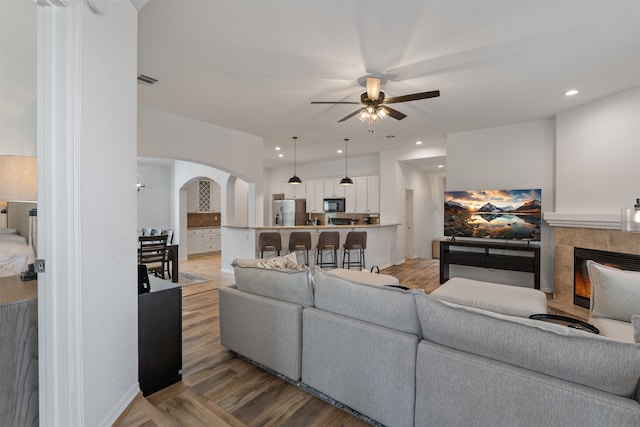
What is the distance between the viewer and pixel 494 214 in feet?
16.8

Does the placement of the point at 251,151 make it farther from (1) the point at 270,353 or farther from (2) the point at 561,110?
(2) the point at 561,110

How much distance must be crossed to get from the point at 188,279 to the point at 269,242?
1856 millimetres

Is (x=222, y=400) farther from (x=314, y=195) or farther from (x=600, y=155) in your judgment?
(x=314, y=195)

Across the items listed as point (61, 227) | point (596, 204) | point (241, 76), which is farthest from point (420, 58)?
point (596, 204)

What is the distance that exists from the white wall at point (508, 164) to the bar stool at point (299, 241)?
2923 mm

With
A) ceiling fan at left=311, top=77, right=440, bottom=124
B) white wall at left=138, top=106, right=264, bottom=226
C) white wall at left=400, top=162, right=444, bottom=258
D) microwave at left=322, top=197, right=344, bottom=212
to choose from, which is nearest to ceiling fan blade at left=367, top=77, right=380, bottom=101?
ceiling fan at left=311, top=77, right=440, bottom=124

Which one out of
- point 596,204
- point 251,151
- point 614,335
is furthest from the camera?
point 251,151

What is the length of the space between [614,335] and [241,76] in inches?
158

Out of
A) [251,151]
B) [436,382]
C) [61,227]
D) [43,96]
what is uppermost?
[251,151]

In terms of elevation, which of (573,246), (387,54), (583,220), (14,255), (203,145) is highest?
(387,54)

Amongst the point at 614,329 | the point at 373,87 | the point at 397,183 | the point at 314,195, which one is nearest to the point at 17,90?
the point at 373,87

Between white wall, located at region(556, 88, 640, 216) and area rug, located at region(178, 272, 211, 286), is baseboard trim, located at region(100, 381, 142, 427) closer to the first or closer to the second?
area rug, located at region(178, 272, 211, 286)

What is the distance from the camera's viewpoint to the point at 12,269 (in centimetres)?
158

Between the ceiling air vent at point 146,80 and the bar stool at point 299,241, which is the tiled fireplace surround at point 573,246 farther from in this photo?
the ceiling air vent at point 146,80
